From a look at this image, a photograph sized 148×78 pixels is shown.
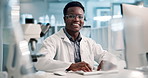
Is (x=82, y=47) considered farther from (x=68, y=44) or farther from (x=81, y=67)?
(x=81, y=67)

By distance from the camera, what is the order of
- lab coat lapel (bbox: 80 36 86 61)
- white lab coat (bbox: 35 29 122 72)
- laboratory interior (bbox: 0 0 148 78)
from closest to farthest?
laboratory interior (bbox: 0 0 148 78), white lab coat (bbox: 35 29 122 72), lab coat lapel (bbox: 80 36 86 61)

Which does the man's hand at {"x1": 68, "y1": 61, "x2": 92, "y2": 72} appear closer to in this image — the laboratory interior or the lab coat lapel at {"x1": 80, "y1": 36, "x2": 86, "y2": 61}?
the laboratory interior

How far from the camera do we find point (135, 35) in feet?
3.33

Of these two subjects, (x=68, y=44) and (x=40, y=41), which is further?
(x=68, y=44)

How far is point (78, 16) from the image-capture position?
168cm

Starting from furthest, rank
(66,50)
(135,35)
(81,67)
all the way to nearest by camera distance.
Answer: (66,50) < (81,67) < (135,35)

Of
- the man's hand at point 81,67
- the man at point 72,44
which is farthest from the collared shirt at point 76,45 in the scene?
the man's hand at point 81,67

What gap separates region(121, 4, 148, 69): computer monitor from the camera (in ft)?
3.28

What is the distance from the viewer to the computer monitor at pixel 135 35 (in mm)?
999

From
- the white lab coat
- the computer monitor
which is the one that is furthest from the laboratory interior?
the white lab coat

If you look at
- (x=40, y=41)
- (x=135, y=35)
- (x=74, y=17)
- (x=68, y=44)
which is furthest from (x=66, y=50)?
(x=135, y=35)

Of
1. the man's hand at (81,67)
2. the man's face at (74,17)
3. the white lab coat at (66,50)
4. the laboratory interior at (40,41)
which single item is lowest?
the man's hand at (81,67)

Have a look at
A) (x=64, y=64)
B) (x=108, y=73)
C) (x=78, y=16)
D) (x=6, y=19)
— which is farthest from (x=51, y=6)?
(x=6, y=19)

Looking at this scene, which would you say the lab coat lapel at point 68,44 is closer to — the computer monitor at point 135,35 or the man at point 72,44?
the man at point 72,44
